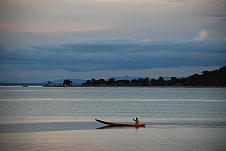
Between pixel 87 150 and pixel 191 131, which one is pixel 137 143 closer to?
pixel 87 150

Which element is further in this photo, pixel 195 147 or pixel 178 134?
pixel 178 134

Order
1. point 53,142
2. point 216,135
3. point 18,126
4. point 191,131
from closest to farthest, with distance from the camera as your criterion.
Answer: point 53,142 < point 216,135 < point 191,131 < point 18,126

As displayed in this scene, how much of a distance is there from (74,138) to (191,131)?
10.5 meters

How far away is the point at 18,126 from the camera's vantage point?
42.6 metres

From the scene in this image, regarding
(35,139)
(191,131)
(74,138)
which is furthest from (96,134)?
(191,131)

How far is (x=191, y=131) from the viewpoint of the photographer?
38.6 meters

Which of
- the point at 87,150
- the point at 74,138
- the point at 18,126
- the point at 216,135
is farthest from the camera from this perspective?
the point at 18,126

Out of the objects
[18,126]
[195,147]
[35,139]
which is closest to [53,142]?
[35,139]

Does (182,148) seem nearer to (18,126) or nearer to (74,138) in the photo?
(74,138)

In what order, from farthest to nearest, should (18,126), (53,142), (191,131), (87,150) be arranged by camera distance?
(18,126)
(191,131)
(53,142)
(87,150)

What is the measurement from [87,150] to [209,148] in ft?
25.3

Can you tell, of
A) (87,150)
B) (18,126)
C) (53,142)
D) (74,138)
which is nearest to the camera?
(87,150)

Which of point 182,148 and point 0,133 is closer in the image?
point 182,148

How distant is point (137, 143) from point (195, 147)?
4.03 metres
